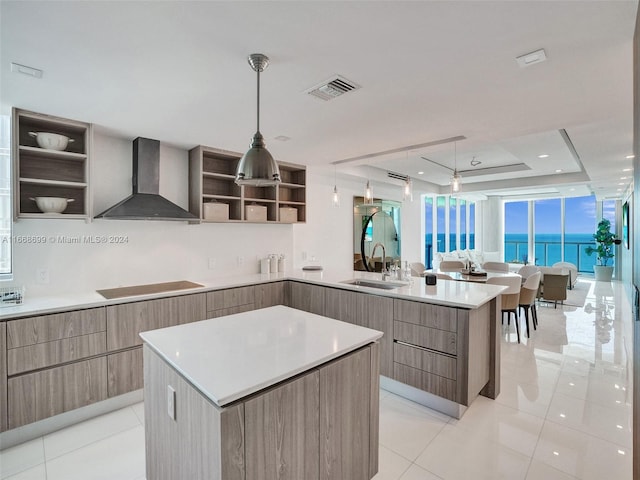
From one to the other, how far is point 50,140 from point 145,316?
1689mm

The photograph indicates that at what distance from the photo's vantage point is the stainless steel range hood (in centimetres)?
309

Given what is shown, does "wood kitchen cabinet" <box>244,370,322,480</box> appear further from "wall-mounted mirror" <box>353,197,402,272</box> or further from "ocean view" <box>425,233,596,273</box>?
Answer: "ocean view" <box>425,233,596,273</box>

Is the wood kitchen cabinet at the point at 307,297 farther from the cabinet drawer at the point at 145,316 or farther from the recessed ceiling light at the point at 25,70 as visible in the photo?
the recessed ceiling light at the point at 25,70

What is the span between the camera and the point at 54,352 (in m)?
2.39

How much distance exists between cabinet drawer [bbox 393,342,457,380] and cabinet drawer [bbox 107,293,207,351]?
76.6 inches

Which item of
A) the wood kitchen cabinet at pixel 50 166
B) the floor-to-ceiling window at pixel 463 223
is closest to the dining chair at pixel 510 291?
the wood kitchen cabinet at pixel 50 166

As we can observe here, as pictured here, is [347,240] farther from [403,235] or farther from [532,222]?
[532,222]

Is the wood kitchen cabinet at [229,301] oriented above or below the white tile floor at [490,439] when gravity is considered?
above

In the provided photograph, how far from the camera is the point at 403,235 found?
293 inches

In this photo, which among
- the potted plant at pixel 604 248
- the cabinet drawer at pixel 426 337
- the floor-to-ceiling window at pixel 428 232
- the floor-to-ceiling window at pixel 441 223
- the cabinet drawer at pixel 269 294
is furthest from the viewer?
the floor-to-ceiling window at pixel 441 223

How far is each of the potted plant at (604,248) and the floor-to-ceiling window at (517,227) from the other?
5.92 ft

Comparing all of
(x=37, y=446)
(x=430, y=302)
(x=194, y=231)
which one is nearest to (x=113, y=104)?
(x=194, y=231)

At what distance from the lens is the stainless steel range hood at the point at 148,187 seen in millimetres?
3088

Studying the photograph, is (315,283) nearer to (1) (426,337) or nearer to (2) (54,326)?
(1) (426,337)
